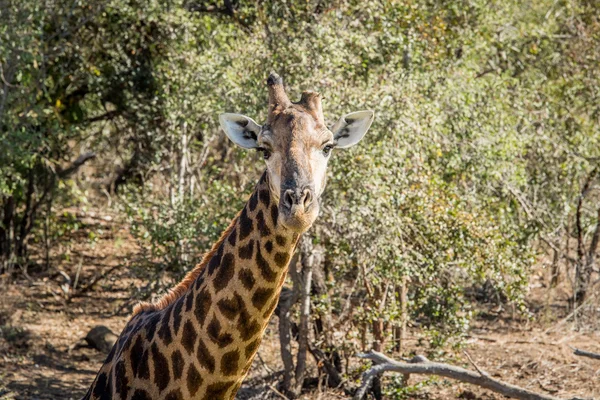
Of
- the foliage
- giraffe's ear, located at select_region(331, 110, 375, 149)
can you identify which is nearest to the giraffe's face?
giraffe's ear, located at select_region(331, 110, 375, 149)

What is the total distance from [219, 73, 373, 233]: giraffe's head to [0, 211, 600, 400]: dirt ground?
407 centimetres

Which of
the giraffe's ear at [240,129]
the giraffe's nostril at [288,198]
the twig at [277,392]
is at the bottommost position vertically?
the twig at [277,392]

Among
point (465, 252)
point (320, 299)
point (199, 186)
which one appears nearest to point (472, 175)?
point (465, 252)

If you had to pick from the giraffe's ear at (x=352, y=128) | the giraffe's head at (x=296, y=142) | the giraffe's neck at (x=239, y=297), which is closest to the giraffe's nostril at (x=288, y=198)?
the giraffe's head at (x=296, y=142)

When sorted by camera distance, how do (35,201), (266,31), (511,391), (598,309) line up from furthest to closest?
1. (35,201)
2. (598,309)
3. (266,31)
4. (511,391)

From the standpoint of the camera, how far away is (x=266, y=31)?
33.3 feet

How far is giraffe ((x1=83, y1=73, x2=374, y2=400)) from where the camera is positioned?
5098 millimetres

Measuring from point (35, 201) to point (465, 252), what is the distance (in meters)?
8.57

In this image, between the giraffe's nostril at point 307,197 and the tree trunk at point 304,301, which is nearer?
the giraffe's nostril at point 307,197

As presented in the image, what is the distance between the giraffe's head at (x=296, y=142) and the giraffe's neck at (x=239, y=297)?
0.26 m

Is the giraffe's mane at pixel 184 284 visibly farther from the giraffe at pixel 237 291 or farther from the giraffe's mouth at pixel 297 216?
the giraffe's mouth at pixel 297 216

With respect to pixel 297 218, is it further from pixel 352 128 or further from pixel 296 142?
pixel 352 128

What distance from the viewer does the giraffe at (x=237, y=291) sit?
16.7 ft

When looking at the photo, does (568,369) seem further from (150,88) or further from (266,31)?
(150,88)
